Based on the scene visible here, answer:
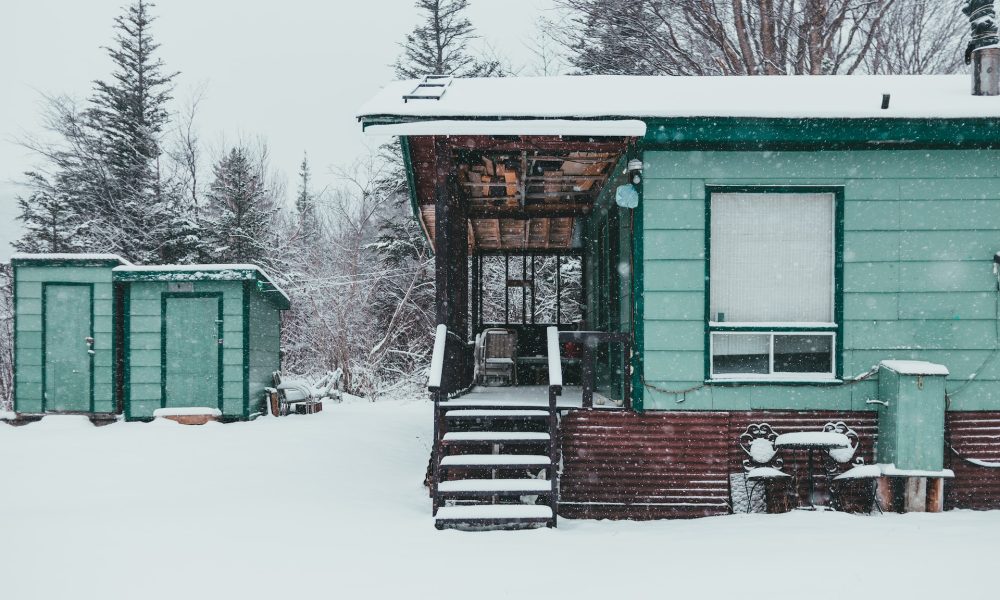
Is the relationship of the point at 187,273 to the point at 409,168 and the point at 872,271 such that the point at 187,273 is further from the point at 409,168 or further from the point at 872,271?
the point at 872,271

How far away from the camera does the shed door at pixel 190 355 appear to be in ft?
35.7

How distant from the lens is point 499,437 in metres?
5.96

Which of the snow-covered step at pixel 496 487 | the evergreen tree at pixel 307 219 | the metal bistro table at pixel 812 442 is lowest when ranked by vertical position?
the snow-covered step at pixel 496 487

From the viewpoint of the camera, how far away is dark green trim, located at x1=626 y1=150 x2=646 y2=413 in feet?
21.0

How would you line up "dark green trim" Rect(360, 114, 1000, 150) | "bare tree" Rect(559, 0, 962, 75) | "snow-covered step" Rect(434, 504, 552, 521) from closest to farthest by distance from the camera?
"snow-covered step" Rect(434, 504, 552, 521), "dark green trim" Rect(360, 114, 1000, 150), "bare tree" Rect(559, 0, 962, 75)

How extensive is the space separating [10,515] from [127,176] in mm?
19193

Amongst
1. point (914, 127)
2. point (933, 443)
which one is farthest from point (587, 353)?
point (914, 127)

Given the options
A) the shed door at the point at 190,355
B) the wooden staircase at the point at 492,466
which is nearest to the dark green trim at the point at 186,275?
the shed door at the point at 190,355

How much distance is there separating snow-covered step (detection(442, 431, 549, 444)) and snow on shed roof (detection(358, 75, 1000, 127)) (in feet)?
9.10

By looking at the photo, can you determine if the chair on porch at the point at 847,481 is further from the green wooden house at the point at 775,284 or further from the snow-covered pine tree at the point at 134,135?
the snow-covered pine tree at the point at 134,135

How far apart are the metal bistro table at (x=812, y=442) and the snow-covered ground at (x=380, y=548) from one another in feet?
1.10

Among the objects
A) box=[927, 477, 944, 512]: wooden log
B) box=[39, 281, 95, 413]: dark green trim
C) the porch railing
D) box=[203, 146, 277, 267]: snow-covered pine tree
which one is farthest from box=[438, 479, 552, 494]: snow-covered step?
box=[203, 146, 277, 267]: snow-covered pine tree

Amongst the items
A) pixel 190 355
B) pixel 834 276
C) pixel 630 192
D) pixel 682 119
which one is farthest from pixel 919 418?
pixel 190 355

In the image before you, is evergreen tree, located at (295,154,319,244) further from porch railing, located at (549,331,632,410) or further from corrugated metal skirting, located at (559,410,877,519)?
corrugated metal skirting, located at (559,410,877,519)
